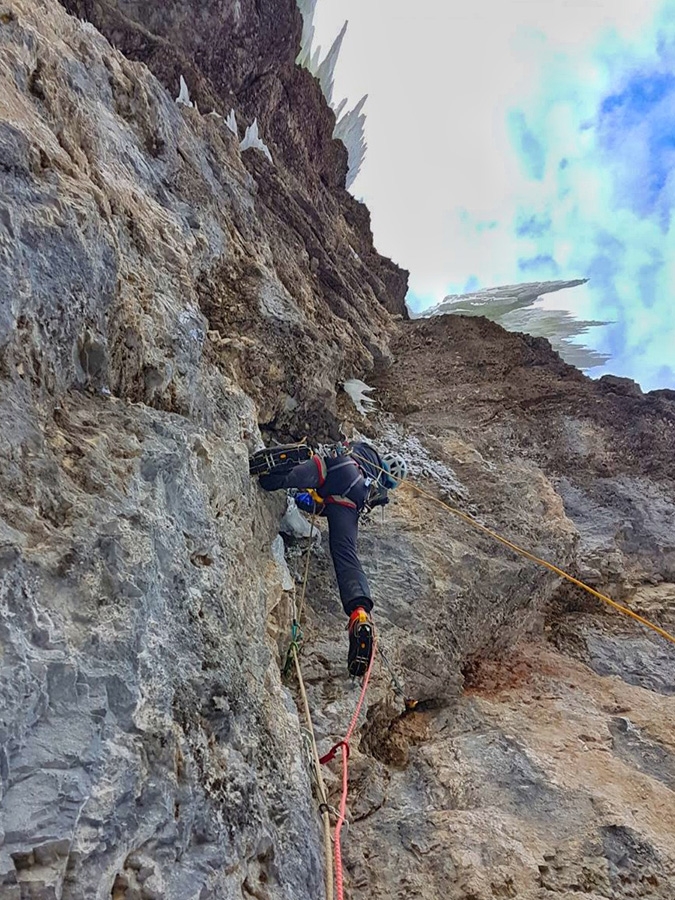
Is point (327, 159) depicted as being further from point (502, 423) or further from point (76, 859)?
point (76, 859)

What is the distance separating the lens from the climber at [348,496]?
14.0 feet

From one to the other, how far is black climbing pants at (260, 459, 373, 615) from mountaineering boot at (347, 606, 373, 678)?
23 cm

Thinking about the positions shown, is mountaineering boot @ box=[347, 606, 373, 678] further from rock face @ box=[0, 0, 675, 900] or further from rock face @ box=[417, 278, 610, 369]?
rock face @ box=[417, 278, 610, 369]

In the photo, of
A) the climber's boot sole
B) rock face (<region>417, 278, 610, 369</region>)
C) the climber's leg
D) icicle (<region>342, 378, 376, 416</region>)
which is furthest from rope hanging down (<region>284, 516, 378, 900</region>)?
rock face (<region>417, 278, 610, 369</region>)

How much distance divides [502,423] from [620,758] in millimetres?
5408

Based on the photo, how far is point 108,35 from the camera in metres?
10.2

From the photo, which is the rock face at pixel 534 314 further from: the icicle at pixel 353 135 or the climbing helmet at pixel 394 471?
the climbing helmet at pixel 394 471

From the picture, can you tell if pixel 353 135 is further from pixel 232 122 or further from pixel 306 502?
pixel 306 502

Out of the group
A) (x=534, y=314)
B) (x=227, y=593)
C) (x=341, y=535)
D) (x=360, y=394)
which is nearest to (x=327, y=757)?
(x=227, y=593)

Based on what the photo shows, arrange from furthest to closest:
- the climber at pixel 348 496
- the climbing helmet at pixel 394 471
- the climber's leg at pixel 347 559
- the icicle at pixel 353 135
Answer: the icicle at pixel 353 135
the climbing helmet at pixel 394 471
the climber's leg at pixel 347 559
the climber at pixel 348 496

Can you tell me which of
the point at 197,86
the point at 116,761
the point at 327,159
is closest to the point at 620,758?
the point at 116,761

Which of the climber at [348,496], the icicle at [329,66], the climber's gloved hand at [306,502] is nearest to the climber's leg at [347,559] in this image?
the climber at [348,496]

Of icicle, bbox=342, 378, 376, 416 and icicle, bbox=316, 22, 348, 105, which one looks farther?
icicle, bbox=316, 22, 348, 105

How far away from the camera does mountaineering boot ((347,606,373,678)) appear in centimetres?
409
